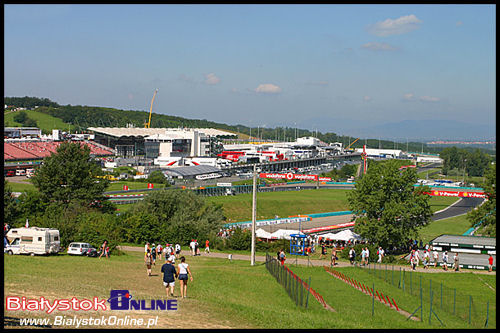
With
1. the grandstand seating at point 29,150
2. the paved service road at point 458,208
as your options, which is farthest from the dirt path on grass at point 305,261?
the grandstand seating at point 29,150

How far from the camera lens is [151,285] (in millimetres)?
21734

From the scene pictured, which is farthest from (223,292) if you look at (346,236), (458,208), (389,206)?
(458,208)

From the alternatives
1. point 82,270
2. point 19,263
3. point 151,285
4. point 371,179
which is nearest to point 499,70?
point 151,285

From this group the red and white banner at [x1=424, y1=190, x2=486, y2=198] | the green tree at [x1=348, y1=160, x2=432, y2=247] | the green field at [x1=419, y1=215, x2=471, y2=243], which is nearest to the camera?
the green tree at [x1=348, y1=160, x2=432, y2=247]

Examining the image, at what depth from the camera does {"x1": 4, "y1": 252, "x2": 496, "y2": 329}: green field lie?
16203 mm

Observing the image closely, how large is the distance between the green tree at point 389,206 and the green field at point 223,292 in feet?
43.6

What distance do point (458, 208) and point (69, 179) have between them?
196 feet

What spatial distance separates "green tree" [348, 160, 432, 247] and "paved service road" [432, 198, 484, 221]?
23.3m

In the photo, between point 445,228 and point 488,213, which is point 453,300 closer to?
point 488,213

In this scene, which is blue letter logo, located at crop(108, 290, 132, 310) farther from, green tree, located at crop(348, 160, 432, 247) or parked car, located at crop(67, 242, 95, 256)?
green tree, located at crop(348, 160, 432, 247)

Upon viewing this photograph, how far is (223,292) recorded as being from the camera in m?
22.0

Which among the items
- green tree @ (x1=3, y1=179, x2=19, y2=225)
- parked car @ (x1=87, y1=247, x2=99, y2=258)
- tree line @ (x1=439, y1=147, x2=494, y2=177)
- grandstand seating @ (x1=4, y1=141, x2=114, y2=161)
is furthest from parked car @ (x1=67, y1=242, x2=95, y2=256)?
tree line @ (x1=439, y1=147, x2=494, y2=177)

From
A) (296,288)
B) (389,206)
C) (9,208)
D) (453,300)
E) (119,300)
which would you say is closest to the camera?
(119,300)
